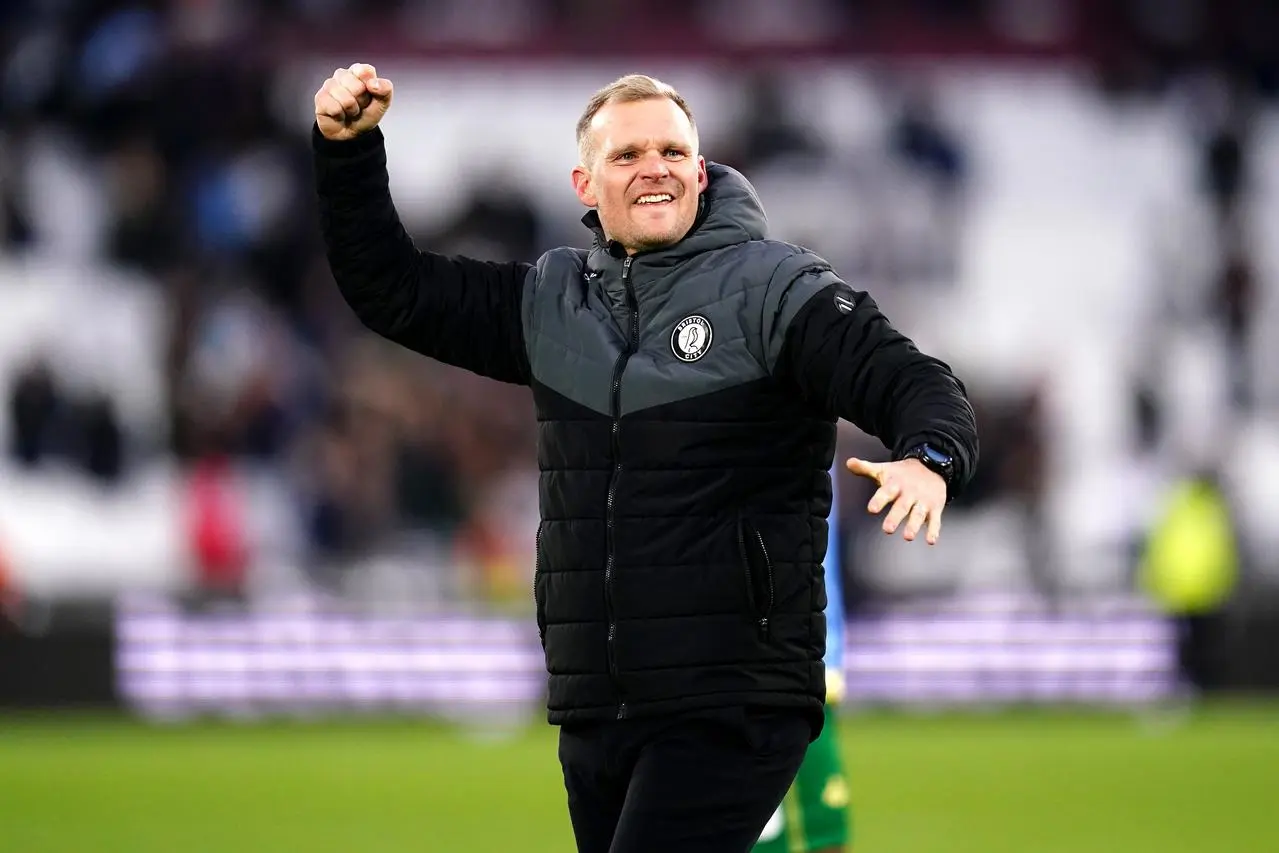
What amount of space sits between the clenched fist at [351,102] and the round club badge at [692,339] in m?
0.81

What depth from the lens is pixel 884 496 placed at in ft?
13.1

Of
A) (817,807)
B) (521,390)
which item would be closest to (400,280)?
(817,807)

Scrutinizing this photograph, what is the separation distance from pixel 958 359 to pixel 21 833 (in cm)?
1120

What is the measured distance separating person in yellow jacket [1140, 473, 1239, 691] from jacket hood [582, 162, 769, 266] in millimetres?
12140

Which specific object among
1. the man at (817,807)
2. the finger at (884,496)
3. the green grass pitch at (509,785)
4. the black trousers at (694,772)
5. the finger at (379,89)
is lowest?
the green grass pitch at (509,785)

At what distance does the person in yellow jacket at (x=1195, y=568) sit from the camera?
1639 cm

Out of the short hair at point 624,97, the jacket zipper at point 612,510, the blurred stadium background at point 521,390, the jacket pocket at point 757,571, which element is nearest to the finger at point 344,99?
the short hair at point 624,97

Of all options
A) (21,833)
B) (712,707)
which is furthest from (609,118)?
(21,833)

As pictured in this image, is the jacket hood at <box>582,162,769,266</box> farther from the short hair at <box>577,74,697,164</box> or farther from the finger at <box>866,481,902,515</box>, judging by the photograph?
the finger at <box>866,481,902,515</box>

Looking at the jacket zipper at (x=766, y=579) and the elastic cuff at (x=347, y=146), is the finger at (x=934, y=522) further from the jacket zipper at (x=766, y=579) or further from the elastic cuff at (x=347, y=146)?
the elastic cuff at (x=347, y=146)

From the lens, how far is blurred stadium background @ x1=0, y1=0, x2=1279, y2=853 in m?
16.0

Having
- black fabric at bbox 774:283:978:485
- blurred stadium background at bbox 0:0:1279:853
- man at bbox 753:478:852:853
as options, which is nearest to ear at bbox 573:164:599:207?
black fabric at bbox 774:283:978:485

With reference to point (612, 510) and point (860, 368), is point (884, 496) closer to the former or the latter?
point (860, 368)

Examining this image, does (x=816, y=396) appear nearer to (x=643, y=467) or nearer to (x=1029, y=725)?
(x=643, y=467)
